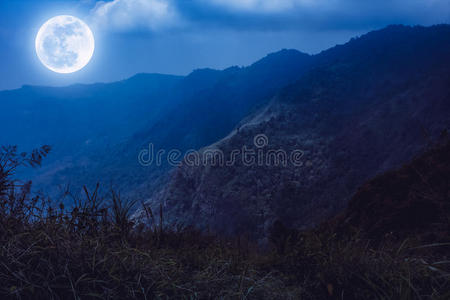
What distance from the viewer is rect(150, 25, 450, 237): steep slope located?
24.0m

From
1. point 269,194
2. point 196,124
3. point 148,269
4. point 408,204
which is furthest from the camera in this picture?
point 196,124

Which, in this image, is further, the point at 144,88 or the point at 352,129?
the point at 144,88

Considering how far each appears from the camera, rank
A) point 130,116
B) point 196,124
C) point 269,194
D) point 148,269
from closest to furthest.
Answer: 1. point 148,269
2. point 269,194
3. point 196,124
4. point 130,116

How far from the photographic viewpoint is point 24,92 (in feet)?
495

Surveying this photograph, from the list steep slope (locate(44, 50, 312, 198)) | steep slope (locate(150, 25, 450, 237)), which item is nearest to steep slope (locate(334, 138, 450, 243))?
steep slope (locate(150, 25, 450, 237))

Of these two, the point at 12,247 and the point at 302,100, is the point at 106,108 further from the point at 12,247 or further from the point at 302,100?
the point at 12,247

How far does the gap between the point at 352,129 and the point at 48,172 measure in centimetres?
8482

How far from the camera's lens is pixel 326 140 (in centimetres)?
3097

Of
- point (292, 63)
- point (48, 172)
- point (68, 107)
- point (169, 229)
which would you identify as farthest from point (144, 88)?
point (169, 229)

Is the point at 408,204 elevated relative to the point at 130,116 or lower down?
lower down

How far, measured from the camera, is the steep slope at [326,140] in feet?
78.7
